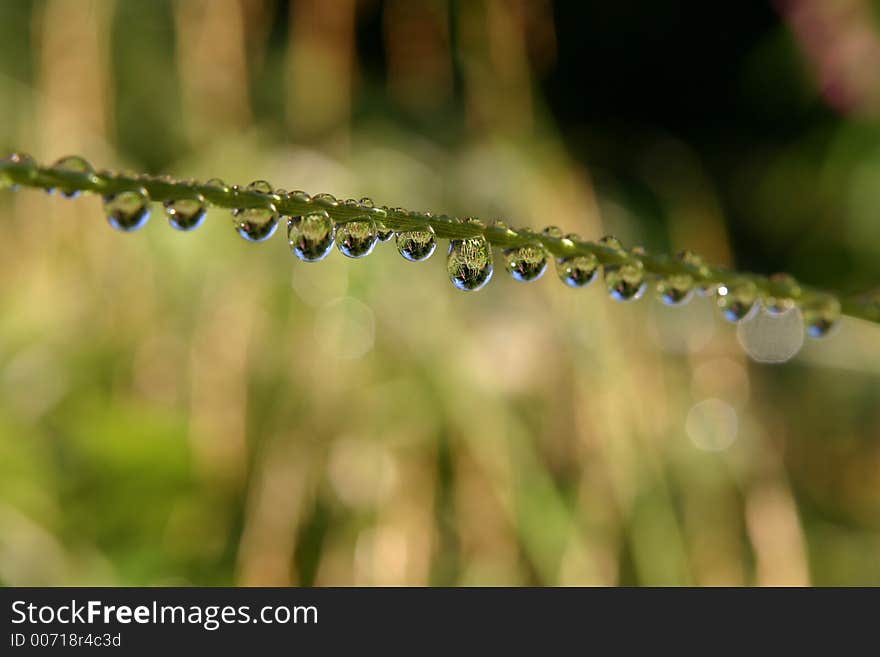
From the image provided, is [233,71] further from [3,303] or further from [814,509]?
[814,509]

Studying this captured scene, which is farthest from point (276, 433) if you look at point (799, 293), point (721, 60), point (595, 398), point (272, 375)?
point (721, 60)

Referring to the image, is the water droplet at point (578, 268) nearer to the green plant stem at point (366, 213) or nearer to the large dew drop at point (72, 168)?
the green plant stem at point (366, 213)

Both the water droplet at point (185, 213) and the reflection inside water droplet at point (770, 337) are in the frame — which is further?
the reflection inside water droplet at point (770, 337)

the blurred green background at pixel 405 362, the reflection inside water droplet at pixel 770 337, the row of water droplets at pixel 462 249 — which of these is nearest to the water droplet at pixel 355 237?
the row of water droplets at pixel 462 249

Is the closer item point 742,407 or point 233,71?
point 742,407

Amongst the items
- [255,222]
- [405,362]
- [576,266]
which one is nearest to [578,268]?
[576,266]

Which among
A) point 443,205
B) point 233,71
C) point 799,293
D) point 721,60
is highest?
point 721,60

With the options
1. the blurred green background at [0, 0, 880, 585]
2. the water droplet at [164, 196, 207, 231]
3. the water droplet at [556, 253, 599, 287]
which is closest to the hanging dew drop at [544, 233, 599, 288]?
the water droplet at [556, 253, 599, 287]

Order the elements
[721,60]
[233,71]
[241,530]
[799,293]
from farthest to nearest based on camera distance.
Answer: [721,60] < [233,71] < [241,530] < [799,293]
